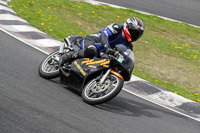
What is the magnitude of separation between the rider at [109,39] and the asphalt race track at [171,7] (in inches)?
410

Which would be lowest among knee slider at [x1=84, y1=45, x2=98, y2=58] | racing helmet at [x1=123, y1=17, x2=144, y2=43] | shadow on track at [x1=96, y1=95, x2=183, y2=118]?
shadow on track at [x1=96, y1=95, x2=183, y2=118]

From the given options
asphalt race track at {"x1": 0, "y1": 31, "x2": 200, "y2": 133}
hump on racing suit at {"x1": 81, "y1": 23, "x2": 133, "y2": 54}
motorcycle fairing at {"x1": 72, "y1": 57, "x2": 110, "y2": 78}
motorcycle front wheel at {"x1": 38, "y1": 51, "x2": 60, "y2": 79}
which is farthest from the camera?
motorcycle front wheel at {"x1": 38, "y1": 51, "x2": 60, "y2": 79}

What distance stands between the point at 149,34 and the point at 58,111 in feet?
28.7

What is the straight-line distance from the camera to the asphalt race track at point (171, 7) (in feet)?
53.9

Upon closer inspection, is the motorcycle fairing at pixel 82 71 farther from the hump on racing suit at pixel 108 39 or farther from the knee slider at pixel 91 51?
the hump on racing suit at pixel 108 39

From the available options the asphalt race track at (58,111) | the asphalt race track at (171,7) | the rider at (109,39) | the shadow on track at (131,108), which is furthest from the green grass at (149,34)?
the rider at (109,39)

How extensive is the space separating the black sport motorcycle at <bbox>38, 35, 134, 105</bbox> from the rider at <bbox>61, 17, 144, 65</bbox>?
0.13m

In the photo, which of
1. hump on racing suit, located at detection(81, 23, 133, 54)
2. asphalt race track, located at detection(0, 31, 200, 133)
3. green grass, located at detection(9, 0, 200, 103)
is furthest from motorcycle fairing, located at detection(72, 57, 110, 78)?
green grass, located at detection(9, 0, 200, 103)

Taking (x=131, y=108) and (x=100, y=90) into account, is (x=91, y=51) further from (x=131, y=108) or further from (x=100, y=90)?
(x=131, y=108)

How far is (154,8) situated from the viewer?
17.0 m

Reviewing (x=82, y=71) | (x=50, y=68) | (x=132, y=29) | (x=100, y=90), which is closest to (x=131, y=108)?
(x=100, y=90)

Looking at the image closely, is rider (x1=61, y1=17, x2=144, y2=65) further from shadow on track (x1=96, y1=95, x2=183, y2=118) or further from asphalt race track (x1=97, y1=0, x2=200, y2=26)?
asphalt race track (x1=97, y1=0, x2=200, y2=26)

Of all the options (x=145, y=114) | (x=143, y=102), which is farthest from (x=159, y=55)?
(x=145, y=114)

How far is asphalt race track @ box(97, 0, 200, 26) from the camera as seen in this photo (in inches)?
647
